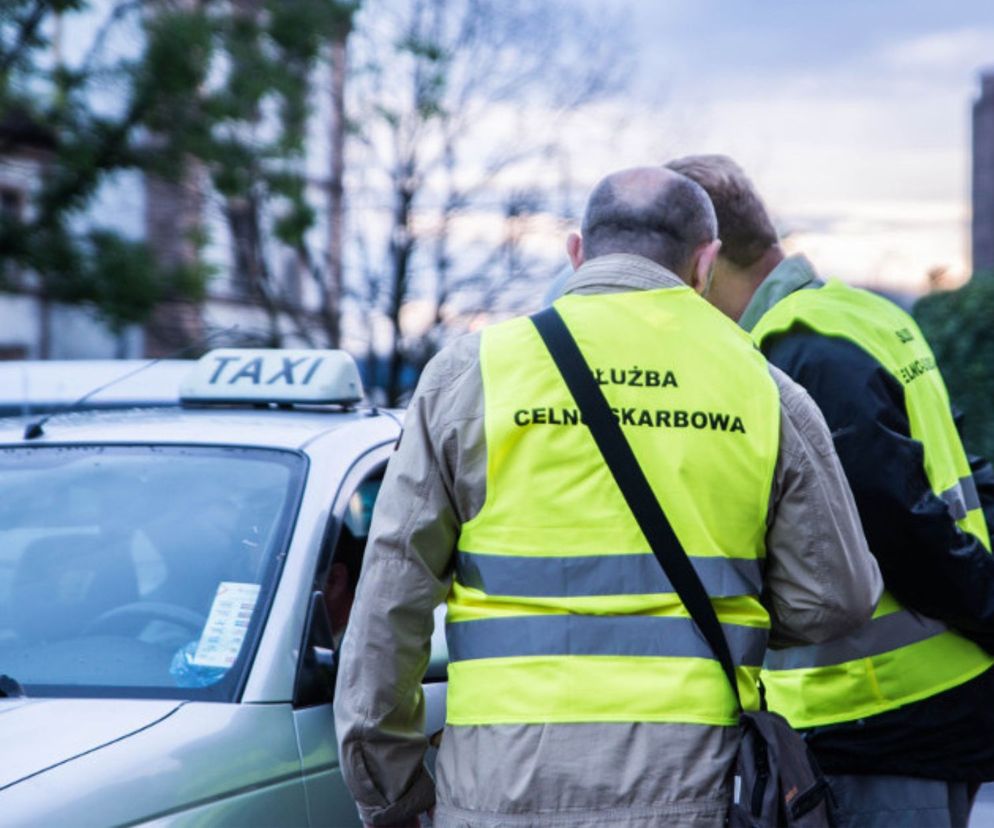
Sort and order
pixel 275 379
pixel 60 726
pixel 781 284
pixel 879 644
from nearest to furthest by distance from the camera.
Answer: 1. pixel 60 726
2. pixel 879 644
3. pixel 781 284
4. pixel 275 379

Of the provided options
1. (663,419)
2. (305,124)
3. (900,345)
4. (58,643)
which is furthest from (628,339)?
(305,124)

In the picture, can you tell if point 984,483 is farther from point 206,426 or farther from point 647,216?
point 206,426

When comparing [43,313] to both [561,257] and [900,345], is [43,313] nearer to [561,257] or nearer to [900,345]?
[561,257]

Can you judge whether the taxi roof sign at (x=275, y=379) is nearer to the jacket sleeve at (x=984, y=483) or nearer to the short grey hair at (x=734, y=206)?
the short grey hair at (x=734, y=206)

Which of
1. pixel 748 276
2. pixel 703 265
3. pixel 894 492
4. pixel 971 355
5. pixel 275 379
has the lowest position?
pixel 971 355

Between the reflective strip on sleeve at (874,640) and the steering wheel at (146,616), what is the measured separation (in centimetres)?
119

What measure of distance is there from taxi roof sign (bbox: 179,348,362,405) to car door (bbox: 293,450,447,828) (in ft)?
1.46

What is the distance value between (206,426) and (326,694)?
0.92m

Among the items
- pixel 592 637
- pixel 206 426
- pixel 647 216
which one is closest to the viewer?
pixel 592 637

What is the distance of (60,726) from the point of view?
9.03ft

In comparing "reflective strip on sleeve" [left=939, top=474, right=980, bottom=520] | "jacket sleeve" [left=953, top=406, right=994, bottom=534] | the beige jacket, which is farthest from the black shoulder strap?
"jacket sleeve" [left=953, top=406, right=994, bottom=534]

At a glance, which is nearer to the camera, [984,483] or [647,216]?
[647,216]

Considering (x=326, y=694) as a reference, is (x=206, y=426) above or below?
above

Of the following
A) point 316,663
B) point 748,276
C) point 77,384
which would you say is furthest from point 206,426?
point 77,384
